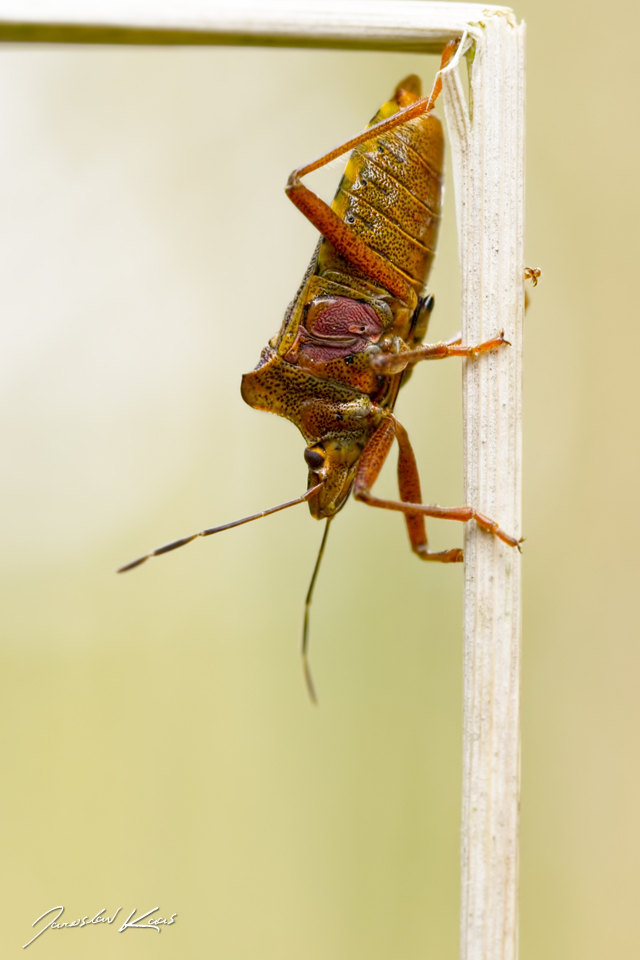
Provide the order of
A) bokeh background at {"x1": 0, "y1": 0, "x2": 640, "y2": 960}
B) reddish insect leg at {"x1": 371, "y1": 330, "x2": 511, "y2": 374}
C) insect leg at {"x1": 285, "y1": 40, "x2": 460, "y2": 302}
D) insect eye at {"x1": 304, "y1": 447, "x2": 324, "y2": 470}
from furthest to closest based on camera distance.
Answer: bokeh background at {"x1": 0, "y1": 0, "x2": 640, "y2": 960}
insect eye at {"x1": 304, "y1": 447, "x2": 324, "y2": 470}
insect leg at {"x1": 285, "y1": 40, "x2": 460, "y2": 302}
reddish insect leg at {"x1": 371, "y1": 330, "x2": 511, "y2": 374}

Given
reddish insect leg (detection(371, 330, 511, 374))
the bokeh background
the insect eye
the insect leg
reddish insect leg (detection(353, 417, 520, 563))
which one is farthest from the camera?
the bokeh background

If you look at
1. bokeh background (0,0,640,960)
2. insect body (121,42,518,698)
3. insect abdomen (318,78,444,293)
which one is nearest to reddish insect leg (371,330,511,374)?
insect body (121,42,518,698)

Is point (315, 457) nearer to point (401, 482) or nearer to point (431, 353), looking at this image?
point (401, 482)

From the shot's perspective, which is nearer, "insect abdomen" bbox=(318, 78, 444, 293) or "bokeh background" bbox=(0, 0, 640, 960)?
"insect abdomen" bbox=(318, 78, 444, 293)

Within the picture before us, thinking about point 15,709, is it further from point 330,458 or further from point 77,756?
point 330,458

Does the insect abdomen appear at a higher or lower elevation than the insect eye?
higher

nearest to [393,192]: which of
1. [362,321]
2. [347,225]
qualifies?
[347,225]

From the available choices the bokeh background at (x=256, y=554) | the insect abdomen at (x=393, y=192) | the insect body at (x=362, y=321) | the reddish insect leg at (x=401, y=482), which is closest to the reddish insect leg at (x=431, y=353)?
the insect body at (x=362, y=321)

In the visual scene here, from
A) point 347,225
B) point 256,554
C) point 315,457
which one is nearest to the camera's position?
point 347,225

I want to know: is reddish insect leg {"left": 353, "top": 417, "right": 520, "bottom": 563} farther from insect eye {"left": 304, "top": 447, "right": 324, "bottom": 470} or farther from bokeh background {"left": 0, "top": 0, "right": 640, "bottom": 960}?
bokeh background {"left": 0, "top": 0, "right": 640, "bottom": 960}
